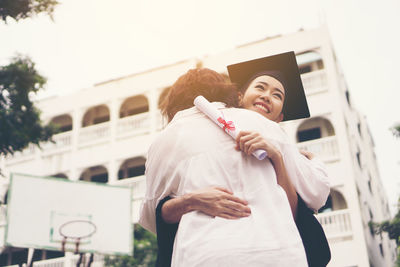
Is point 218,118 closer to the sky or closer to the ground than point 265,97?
closer to the ground


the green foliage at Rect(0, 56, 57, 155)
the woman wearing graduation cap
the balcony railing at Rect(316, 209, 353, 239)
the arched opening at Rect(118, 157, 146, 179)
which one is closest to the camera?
the woman wearing graduation cap

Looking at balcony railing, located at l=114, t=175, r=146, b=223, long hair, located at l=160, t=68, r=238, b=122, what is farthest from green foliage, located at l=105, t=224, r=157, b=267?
long hair, located at l=160, t=68, r=238, b=122

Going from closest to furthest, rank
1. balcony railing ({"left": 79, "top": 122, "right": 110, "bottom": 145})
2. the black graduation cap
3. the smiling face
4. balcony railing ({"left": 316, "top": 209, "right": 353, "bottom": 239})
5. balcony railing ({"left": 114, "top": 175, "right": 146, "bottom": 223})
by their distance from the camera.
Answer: the smiling face
the black graduation cap
balcony railing ({"left": 316, "top": 209, "right": 353, "bottom": 239})
balcony railing ({"left": 114, "top": 175, "right": 146, "bottom": 223})
balcony railing ({"left": 79, "top": 122, "right": 110, "bottom": 145})

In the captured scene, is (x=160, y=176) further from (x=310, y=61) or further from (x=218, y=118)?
(x=310, y=61)

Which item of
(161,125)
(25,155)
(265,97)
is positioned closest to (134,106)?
(161,125)

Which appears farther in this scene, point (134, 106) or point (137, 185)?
point (134, 106)

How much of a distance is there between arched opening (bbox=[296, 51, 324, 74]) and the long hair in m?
19.1

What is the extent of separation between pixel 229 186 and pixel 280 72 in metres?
0.73

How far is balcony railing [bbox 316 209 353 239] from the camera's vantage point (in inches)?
680

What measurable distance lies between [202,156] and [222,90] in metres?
0.33

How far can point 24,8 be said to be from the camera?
9477 mm

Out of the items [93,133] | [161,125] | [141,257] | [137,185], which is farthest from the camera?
[93,133]

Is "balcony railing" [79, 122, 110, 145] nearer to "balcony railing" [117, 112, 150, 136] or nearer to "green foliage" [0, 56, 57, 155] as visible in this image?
"balcony railing" [117, 112, 150, 136]

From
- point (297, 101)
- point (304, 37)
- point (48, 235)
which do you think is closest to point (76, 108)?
point (304, 37)
